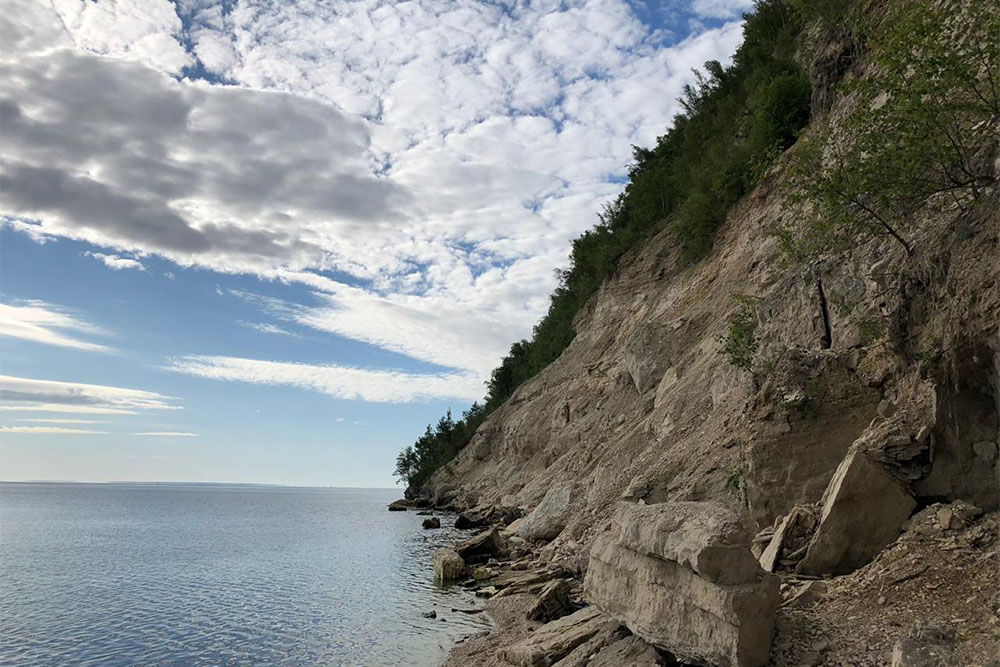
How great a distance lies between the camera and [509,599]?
1953cm

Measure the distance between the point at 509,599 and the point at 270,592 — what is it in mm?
10325

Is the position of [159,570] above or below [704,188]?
below

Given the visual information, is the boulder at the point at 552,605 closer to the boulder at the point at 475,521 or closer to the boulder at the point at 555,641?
the boulder at the point at 555,641

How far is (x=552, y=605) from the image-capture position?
16.2 meters

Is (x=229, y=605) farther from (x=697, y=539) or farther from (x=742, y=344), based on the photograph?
(x=742, y=344)

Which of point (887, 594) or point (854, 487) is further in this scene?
point (854, 487)

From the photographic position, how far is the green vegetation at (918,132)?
1048 centimetres

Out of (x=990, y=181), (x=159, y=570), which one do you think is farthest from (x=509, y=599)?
(x=159, y=570)

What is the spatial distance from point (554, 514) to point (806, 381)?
665 inches

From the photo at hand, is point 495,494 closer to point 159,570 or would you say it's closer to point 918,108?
point 159,570

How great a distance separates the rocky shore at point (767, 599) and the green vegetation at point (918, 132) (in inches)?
217

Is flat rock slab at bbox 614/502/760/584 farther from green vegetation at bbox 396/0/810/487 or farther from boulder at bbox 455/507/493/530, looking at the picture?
boulder at bbox 455/507/493/530

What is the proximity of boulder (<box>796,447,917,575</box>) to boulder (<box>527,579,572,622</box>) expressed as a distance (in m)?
6.96

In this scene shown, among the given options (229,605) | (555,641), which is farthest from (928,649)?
(229,605)
